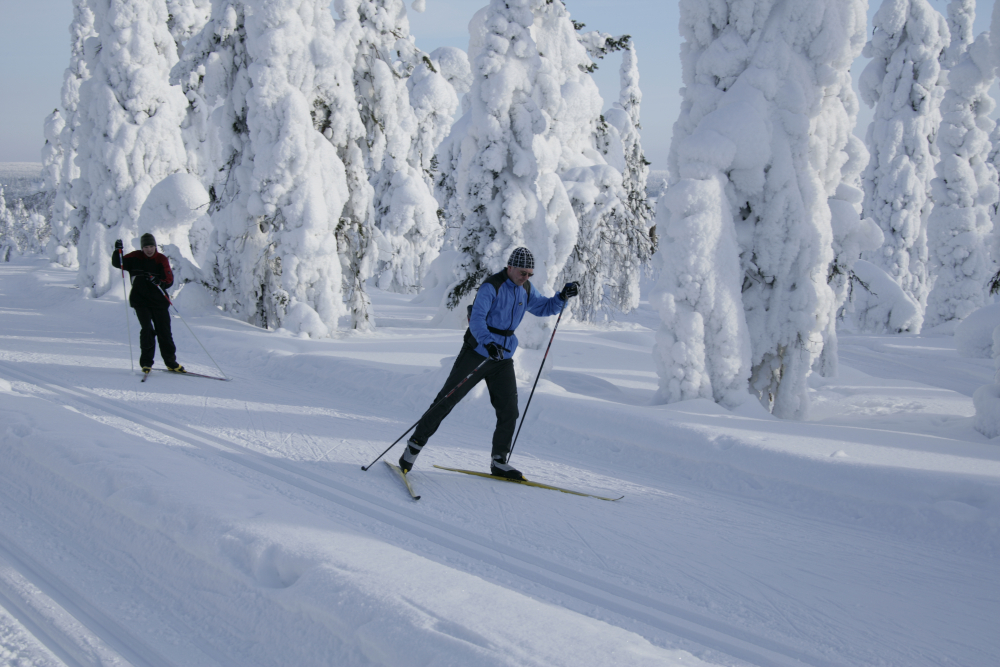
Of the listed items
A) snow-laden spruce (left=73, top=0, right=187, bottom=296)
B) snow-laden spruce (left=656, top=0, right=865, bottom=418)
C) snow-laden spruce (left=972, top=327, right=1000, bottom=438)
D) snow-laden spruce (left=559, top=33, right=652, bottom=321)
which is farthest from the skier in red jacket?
snow-laden spruce (left=73, top=0, right=187, bottom=296)

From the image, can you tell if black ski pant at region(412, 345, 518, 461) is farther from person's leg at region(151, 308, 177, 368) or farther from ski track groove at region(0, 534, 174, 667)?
person's leg at region(151, 308, 177, 368)

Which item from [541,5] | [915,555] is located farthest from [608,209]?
[915,555]

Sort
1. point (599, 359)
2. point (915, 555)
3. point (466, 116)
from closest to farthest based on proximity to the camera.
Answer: point (915, 555) → point (599, 359) → point (466, 116)

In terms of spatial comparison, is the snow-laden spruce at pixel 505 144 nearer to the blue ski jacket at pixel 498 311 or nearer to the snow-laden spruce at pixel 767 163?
the snow-laden spruce at pixel 767 163

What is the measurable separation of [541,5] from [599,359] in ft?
24.9

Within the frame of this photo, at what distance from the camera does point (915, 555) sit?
4.26m

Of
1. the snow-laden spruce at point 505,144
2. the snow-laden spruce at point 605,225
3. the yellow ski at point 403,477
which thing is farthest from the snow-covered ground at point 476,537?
the snow-laden spruce at point 605,225

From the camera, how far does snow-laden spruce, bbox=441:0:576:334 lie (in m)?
12.5

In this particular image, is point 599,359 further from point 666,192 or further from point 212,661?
point 212,661

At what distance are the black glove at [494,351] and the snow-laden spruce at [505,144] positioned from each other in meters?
7.53

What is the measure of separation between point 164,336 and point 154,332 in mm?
145

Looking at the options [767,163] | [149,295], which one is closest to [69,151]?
[149,295]

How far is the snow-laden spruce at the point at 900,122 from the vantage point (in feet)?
79.7

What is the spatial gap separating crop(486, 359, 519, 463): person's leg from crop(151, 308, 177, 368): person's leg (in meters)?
6.11
